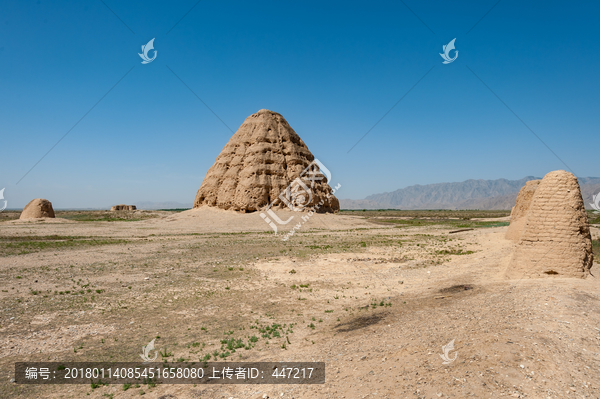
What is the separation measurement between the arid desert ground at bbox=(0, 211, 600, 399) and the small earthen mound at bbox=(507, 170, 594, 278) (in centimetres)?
83

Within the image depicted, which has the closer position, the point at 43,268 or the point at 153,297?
the point at 153,297

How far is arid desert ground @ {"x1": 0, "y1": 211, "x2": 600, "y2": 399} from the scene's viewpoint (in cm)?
492

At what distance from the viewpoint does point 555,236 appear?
9992mm

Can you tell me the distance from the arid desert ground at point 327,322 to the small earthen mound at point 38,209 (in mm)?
40729

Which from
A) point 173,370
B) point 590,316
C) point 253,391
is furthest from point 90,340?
point 590,316

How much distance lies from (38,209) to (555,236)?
6309 centimetres

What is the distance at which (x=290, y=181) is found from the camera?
46812 millimetres

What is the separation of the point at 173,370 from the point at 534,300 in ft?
26.9

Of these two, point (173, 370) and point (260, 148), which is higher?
point (260, 148)

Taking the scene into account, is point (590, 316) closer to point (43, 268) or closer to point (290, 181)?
point (43, 268)

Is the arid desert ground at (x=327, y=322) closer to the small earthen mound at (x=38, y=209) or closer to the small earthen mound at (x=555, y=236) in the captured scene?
the small earthen mound at (x=555, y=236)

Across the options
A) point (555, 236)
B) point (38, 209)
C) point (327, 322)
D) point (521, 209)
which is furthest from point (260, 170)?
point (555, 236)

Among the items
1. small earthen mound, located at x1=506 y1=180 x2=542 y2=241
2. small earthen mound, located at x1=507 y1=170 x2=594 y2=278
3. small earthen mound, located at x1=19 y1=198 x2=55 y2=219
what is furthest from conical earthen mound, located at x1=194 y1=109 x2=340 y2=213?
small earthen mound, located at x1=507 y1=170 x2=594 y2=278

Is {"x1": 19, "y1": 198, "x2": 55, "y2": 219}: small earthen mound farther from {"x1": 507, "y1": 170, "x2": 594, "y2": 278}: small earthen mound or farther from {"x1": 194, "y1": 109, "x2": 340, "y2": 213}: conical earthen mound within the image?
{"x1": 507, "y1": 170, "x2": 594, "y2": 278}: small earthen mound
